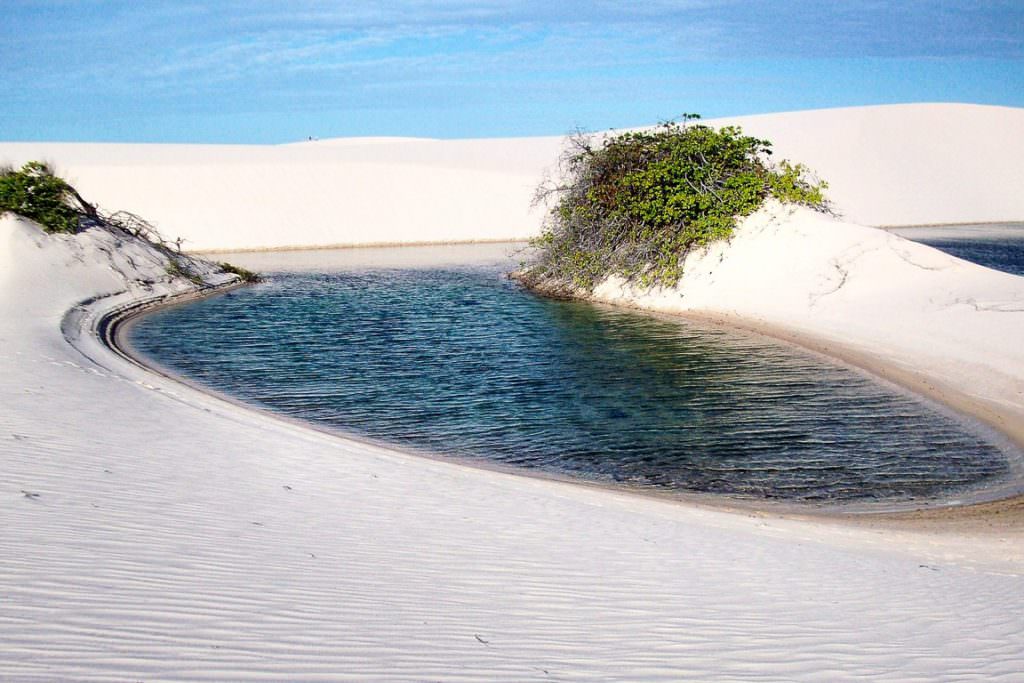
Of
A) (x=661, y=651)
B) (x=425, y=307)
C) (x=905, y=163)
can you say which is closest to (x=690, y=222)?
(x=425, y=307)

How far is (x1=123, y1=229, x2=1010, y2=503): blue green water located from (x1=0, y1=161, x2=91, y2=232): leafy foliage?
516cm

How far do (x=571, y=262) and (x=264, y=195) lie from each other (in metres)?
29.6

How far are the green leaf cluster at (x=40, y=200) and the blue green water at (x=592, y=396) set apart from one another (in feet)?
16.9

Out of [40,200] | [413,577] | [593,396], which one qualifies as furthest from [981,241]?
[413,577]

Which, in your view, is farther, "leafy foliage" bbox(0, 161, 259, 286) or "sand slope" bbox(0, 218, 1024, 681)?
"leafy foliage" bbox(0, 161, 259, 286)

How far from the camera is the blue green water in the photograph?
10.6 meters

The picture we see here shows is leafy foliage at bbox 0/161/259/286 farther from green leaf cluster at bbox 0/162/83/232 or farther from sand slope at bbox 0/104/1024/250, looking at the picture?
sand slope at bbox 0/104/1024/250

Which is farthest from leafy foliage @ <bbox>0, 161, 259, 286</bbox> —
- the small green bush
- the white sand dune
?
the white sand dune

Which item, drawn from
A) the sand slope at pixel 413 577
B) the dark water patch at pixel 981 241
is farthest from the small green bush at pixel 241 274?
the dark water patch at pixel 981 241

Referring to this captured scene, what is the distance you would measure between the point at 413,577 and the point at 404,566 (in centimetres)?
26

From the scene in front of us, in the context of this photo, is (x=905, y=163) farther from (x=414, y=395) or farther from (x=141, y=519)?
(x=141, y=519)

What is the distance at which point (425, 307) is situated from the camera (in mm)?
23438

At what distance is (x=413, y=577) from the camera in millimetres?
6059

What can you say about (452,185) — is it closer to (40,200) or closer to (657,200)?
(40,200)
